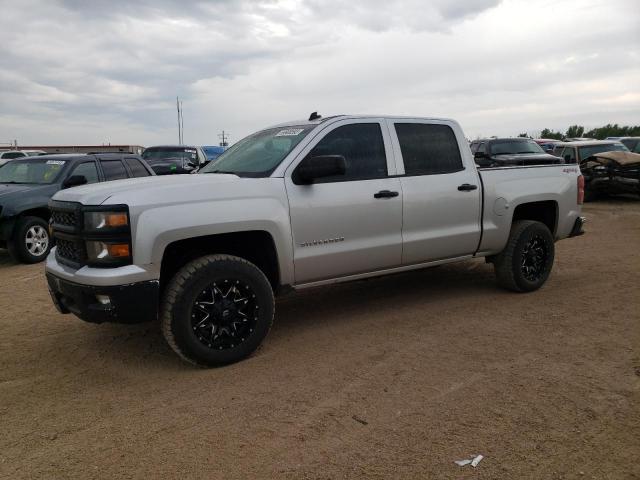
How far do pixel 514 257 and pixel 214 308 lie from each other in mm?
3454

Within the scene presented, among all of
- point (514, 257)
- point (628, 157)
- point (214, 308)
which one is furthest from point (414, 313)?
point (628, 157)

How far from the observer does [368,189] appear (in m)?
4.67

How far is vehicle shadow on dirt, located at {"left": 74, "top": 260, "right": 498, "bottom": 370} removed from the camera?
4.45 meters

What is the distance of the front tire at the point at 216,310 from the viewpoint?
3.79 meters

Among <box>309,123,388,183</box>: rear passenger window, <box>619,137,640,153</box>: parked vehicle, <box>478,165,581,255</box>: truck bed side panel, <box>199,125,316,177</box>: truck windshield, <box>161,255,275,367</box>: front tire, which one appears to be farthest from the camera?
<box>619,137,640,153</box>: parked vehicle

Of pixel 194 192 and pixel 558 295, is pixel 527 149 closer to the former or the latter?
pixel 558 295

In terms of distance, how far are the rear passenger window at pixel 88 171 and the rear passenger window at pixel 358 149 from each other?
19.0 ft

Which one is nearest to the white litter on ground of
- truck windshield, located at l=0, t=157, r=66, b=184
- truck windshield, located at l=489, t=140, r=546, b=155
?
truck windshield, located at l=0, t=157, r=66, b=184

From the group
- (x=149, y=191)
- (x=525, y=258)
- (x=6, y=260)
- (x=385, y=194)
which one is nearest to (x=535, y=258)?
(x=525, y=258)

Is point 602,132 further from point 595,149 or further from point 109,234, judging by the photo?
point 109,234

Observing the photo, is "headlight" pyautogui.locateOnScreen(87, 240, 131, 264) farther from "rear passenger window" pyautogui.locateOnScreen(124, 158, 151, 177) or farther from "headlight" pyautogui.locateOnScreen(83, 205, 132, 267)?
"rear passenger window" pyautogui.locateOnScreen(124, 158, 151, 177)

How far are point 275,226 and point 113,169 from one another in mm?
6180

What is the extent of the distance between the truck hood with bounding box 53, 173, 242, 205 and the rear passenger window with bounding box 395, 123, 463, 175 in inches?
68.6

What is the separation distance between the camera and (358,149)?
4789 mm
